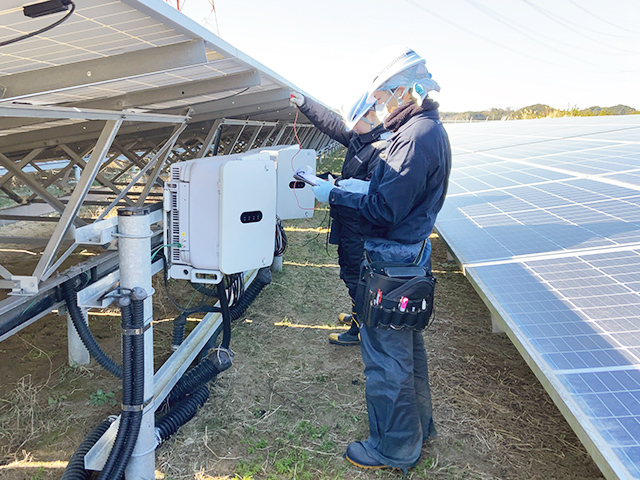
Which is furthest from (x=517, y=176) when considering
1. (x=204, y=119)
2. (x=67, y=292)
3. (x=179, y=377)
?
(x=67, y=292)

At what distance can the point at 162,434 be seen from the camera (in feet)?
8.50

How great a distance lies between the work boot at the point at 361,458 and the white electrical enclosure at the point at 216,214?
1.13 meters

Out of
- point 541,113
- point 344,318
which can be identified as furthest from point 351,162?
point 541,113

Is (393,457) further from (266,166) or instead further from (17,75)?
(17,75)

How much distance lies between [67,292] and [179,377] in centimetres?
79

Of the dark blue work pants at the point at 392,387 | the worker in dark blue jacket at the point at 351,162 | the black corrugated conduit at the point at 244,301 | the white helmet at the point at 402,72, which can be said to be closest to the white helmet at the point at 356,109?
the worker in dark blue jacket at the point at 351,162

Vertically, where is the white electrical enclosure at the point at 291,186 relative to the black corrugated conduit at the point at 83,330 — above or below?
above

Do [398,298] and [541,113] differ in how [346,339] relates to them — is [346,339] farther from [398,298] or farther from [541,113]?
[541,113]

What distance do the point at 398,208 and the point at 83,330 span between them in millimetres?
1740

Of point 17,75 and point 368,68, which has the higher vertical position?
point 368,68

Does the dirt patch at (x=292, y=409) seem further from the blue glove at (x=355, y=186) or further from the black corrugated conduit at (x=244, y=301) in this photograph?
the blue glove at (x=355, y=186)

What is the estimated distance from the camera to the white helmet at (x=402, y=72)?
2320 mm

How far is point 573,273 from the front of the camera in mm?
2801

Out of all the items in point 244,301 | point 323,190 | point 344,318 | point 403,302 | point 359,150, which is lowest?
point 344,318
